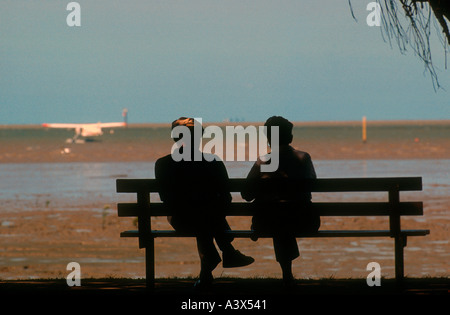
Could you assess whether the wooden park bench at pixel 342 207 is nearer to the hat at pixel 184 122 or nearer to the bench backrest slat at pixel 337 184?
the bench backrest slat at pixel 337 184

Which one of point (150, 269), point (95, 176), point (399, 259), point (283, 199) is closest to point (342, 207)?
point (283, 199)

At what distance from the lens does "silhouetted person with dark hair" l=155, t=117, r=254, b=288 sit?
7.37 meters

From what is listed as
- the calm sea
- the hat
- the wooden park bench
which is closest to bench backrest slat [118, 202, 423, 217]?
the wooden park bench

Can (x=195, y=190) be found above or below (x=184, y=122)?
below

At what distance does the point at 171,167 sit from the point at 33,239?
28.9ft

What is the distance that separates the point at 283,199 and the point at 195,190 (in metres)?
0.75

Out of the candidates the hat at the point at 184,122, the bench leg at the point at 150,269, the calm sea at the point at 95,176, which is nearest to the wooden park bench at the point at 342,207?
the bench leg at the point at 150,269

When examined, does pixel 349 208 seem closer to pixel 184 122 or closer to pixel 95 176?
pixel 184 122

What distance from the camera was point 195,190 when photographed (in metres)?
7.40

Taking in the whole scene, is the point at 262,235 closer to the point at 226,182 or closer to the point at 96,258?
the point at 226,182

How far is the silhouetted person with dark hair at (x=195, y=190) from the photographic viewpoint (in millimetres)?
7367

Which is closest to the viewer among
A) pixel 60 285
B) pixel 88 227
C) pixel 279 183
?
pixel 279 183
